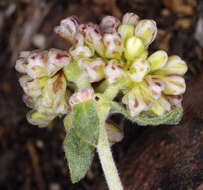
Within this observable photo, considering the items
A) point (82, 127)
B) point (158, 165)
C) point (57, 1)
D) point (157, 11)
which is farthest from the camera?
point (57, 1)

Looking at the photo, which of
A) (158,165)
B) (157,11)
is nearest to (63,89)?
(158,165)

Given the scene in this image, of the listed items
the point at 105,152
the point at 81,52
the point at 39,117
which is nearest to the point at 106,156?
the point at 105,152

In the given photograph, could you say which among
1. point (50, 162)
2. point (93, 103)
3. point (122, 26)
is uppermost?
point (122, 26)

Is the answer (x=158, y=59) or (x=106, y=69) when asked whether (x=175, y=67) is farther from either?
(x=106, y=69)

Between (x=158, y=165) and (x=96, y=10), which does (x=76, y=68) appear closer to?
(x=158, y=165)

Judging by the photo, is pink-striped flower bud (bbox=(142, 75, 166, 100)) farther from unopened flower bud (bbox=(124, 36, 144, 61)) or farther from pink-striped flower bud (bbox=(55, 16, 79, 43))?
pink-striped flower bud (bbox=(55, 16, 79, 43))

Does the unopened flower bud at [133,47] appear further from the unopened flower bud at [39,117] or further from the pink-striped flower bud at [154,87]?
the unopened flower bud at [39,117]
